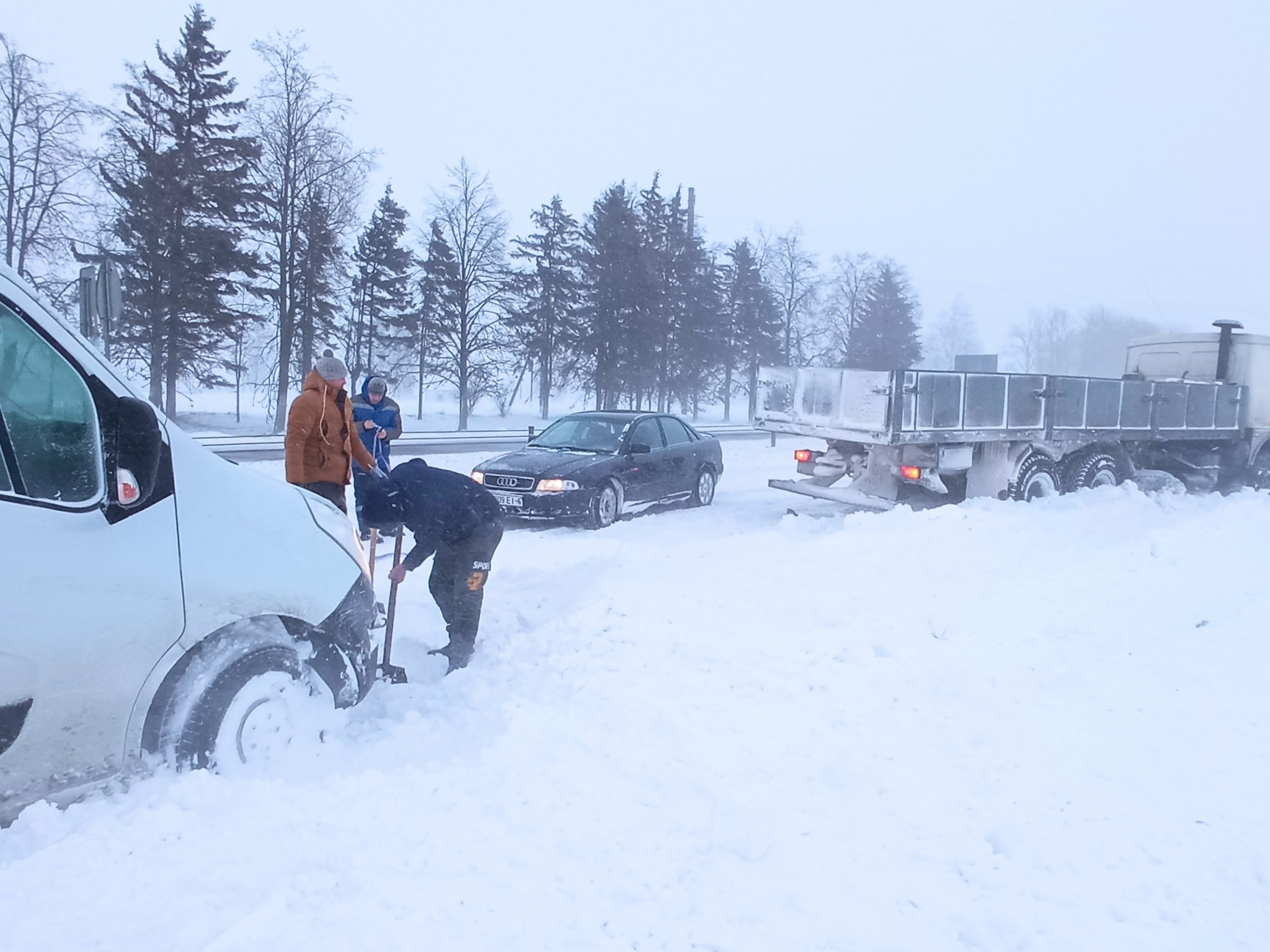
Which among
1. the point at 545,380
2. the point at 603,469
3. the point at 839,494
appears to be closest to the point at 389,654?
the point at 603,469

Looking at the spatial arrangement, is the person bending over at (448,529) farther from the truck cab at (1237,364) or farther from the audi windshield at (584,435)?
the truck cab at (1237,364)

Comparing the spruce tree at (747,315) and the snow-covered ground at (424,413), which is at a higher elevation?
the spruce tree at (747,315)

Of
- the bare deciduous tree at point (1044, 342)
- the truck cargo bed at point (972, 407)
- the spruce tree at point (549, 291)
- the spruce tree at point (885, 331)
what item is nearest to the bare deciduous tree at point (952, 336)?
the bare deciduous tree at point (1044, 342)

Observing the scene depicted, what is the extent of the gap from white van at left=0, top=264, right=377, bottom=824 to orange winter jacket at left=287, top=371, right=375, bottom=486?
3046 mm

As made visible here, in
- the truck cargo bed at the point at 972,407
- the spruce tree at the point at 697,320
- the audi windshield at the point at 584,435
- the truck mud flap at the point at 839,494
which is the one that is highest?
the spruce tree at the point at 697,320

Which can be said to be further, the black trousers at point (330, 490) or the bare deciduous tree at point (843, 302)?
the bare deciduous tree at point (843, 302)

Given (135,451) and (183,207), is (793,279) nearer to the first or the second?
(183,207)

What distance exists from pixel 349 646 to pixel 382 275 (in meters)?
35.1

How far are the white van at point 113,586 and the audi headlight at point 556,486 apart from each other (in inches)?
263

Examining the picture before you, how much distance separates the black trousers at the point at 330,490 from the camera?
652cm

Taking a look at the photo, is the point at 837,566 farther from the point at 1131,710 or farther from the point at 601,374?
the point at 601,374

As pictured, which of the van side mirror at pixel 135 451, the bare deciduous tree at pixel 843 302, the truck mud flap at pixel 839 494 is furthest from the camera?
the bare deciduous tree at pixel 843 302

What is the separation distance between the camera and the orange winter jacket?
21.0 feet

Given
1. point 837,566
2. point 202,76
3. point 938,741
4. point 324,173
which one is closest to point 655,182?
point 324,173
